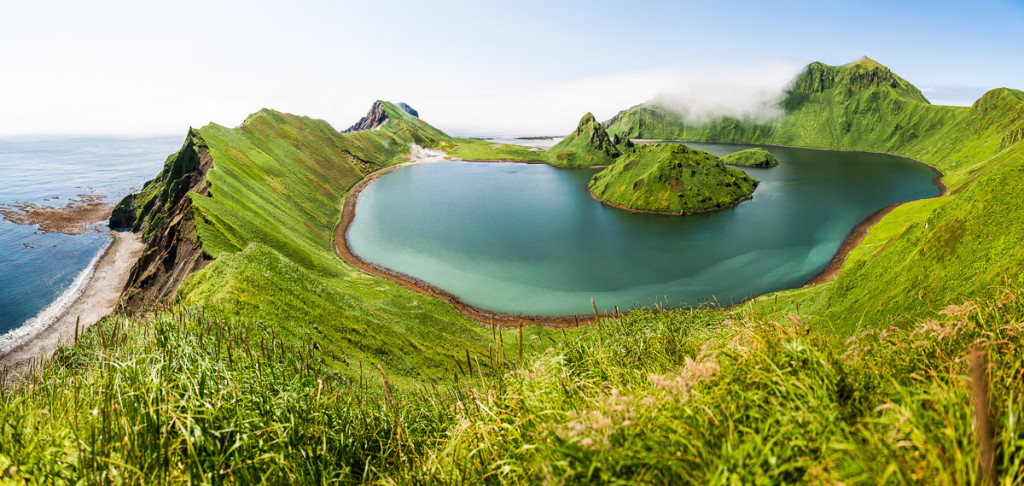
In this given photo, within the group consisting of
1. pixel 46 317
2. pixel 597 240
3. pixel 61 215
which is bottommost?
pixel 46 317

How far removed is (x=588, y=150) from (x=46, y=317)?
15874 centimetres

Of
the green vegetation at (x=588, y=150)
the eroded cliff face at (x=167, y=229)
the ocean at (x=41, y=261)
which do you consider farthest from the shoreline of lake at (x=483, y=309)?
the green vegetation at (x=588, y=150)

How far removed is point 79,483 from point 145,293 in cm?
4449

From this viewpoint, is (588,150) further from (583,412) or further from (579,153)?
(583,412)

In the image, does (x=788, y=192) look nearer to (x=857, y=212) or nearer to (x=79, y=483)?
(x=857, y=212)

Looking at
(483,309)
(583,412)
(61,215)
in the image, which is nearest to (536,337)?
(483,309)

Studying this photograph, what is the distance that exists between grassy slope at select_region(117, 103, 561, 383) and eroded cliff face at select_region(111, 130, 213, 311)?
153cm

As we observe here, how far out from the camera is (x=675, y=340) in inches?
362

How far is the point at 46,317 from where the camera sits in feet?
151

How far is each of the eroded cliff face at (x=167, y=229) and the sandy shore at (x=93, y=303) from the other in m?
3.66

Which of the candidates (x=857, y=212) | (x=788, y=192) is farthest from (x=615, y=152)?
(x=857, y=212)

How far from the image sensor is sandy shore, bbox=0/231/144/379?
38.0 metres

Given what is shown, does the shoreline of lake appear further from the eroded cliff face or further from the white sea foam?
the white sea foam

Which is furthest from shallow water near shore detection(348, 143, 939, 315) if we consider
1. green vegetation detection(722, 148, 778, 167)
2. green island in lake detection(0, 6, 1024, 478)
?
green vegetation detection(722, 148, 778, 167)
